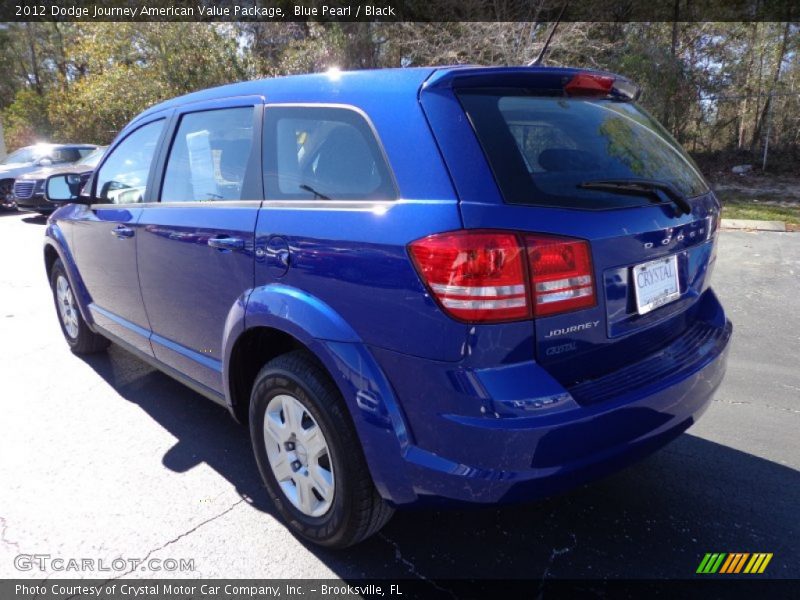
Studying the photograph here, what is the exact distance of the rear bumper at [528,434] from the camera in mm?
1812

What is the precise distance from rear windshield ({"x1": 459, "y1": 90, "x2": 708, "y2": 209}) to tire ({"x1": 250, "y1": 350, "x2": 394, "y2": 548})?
1005mm

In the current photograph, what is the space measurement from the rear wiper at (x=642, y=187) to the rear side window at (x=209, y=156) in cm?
151

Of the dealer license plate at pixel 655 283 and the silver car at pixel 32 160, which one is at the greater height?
the dealer license plate at pixel 655 283

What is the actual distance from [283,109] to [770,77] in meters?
15.2

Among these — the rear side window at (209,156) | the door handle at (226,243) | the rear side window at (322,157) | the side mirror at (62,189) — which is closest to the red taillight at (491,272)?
the rear side window at (322,157)

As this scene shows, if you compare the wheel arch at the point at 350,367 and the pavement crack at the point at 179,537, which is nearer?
the wheel arch at the point at 350,367

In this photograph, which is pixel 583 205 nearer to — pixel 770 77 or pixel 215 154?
pixel 215 154

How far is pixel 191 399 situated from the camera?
12.7ft

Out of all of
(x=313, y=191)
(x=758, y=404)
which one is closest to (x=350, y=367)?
(x=313, y=191)

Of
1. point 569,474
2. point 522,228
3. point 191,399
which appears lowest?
point 191,399

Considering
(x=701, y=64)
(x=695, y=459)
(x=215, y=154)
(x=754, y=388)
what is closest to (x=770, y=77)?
(x=701, y=64)

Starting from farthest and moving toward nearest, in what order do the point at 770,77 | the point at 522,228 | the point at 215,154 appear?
1. the point at 770,77
2. the point at 215,154
3. the point at 522,228

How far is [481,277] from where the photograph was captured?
180cm

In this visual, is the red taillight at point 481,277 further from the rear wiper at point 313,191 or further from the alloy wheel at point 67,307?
the alloy wheel at point 67,307
